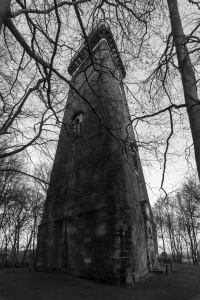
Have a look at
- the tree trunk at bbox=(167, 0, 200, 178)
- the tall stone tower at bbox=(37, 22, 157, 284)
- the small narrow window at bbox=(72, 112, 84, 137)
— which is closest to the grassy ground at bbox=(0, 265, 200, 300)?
the tall stone tower at bbox=(37, 22, 157, 284)

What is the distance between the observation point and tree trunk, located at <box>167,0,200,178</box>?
9.94 ft

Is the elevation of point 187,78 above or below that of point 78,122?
below

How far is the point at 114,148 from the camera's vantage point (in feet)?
34.8

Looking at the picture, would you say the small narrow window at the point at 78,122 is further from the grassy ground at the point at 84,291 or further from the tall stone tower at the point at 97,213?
the grassy ground at the point at 84,291

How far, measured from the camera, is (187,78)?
349 centimetres

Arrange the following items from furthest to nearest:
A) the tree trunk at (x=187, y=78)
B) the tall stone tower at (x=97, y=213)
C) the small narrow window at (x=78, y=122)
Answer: the small narrow window at (x=78, y=122) → the tall stone tower at (x=97, y=213) → the tree trunk at (x=187, y=78)

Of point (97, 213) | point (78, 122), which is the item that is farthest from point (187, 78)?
point (78, 122)

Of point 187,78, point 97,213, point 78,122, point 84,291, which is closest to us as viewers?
point 187,78

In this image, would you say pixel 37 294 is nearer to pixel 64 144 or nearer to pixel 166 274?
pixel 166 274

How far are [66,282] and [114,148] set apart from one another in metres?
6.16

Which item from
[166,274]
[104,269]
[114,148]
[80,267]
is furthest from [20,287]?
[166,274]

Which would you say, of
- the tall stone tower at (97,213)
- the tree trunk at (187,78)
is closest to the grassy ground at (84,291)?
the tall stone tower at (97,213)

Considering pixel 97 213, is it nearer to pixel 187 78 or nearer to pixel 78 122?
pixel 78 122

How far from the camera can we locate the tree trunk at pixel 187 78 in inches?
119
